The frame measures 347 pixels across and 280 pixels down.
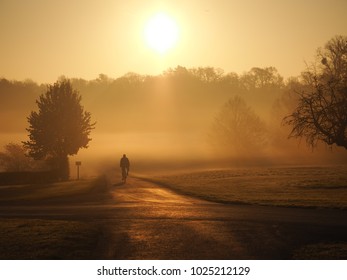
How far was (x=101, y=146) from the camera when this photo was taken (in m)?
135

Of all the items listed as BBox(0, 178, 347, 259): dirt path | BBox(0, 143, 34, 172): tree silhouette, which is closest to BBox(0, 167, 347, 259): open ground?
BBox(0, 178, 347, 259): dirt path

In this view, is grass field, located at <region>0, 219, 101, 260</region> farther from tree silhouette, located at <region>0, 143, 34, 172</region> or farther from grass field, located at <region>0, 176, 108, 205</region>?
tree silhouette, located at <region>0, 143, 34, 172</region>

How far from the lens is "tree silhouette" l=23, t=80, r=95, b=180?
53.6m

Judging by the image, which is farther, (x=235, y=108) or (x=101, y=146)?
(x=101, y=146)

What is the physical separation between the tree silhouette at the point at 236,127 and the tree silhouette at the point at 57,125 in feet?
118

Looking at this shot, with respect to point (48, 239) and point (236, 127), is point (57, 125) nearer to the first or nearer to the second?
point (48, 239)

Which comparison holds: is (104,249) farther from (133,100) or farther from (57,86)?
(133,100)

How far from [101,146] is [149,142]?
1320cm

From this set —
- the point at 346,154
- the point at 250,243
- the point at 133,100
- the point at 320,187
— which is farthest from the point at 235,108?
the point at 133,100

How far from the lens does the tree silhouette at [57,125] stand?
53562 mm

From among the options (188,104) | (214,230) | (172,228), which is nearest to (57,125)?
(172,228)

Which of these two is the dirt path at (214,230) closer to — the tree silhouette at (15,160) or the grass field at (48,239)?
the grass field at (48,239)

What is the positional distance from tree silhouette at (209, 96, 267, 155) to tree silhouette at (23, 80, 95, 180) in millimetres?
36007
